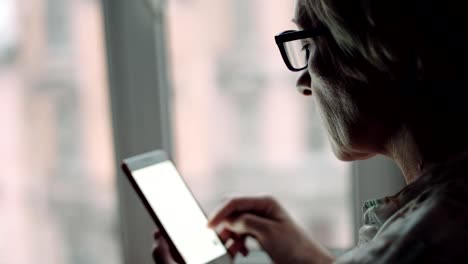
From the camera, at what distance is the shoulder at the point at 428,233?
51 cm

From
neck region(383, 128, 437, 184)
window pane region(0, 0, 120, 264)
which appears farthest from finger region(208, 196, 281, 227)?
neck region(383, 128, 437, 184)

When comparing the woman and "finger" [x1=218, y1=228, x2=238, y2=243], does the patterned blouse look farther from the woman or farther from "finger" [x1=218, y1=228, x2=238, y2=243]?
"finger" [x1=218, y1=228, x2=238, y2=243]

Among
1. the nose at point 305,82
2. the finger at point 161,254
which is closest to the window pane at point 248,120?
the finger at point 161,254

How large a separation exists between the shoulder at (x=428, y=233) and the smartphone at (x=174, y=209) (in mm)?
447

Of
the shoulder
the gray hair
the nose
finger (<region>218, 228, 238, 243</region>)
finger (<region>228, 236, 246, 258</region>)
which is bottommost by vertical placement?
finger (<region>228, 236, 246, 258</region>)

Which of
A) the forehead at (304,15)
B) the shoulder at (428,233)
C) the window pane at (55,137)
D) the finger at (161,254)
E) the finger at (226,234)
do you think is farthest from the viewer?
the window pane at (55,137)

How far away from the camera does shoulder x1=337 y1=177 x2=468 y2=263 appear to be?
0.51 meters

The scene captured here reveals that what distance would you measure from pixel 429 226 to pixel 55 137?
34.2 inches

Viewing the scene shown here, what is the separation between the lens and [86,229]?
1278mm

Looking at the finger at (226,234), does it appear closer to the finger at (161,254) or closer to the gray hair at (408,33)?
the finger at (161,254)

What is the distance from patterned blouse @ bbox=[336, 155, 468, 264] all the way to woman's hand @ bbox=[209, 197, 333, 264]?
42 centimetres

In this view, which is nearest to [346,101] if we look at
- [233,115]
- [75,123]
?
[233,115]

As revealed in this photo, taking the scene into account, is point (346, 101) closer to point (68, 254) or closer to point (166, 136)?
point (166, 136)

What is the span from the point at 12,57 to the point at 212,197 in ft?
1.39
